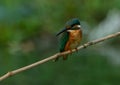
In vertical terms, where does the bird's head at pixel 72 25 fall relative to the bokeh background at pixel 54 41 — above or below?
above

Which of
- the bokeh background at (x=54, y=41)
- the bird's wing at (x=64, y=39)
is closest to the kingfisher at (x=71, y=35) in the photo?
the bird's wing at (x=64, y=39)

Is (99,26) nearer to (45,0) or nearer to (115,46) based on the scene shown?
(115,46)

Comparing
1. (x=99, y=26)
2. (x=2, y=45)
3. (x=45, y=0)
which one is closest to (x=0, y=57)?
(x=2, y=45)

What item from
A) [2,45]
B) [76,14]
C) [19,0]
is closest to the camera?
[19,0]

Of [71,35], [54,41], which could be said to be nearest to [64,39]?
[71,35]

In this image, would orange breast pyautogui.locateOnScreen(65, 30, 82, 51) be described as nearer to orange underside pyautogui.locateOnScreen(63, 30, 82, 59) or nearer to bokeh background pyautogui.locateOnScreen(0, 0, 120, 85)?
orange underside pyautogui.locateOnScreen(63, 30, 82, 59)

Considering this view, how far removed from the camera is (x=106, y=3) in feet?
11.6

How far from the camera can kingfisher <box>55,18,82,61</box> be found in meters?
1.55

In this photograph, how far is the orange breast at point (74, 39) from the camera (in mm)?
1600

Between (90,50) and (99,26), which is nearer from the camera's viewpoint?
(90,50)

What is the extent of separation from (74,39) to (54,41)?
2069 millimetres

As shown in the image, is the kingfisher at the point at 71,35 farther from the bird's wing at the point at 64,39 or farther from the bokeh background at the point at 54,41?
the bokeh background at the point at 54,41

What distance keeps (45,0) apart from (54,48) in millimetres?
256

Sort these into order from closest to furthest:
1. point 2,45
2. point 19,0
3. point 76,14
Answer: point 19,0 → point 76,14 → point 2,45
